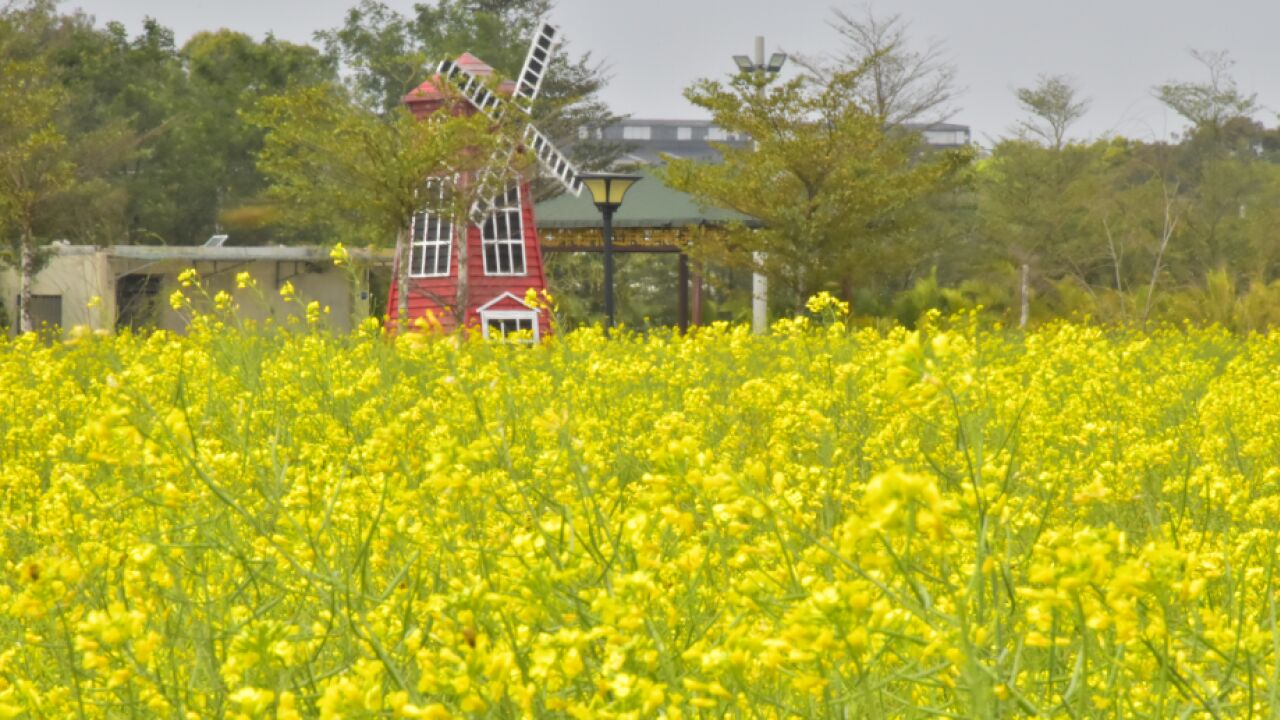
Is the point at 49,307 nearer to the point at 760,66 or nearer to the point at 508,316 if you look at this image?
the point at 508,316

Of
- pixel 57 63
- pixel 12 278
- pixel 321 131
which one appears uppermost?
pixel 57 63

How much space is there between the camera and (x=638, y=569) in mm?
2623

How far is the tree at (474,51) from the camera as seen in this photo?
42344mm

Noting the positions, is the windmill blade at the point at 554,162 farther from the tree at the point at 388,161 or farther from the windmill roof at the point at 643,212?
the tree at the point at 388,161

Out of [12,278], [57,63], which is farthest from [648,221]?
[57,63]

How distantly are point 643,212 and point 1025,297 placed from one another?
27.6ft

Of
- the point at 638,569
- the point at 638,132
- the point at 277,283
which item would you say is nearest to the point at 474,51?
the point at 277,283

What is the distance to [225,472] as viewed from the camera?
3.33 metres

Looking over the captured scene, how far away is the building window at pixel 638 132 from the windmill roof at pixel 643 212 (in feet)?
334

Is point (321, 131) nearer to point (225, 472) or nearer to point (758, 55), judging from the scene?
point (758, 55)

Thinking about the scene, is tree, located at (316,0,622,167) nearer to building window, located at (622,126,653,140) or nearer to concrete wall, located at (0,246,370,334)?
concrete wall, located at (0,246,370,334)

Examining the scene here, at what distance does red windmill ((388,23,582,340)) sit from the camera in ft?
75.2

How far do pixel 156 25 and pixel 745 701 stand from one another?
46582 millimetres

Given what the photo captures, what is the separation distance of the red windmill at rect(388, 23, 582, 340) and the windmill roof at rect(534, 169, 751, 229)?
11.9 ft
